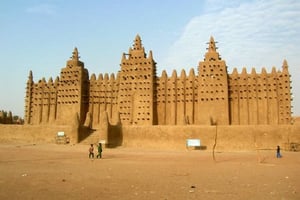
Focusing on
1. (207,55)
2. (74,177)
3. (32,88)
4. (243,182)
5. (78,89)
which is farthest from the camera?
(32,88)

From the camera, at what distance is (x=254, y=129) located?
2758 cm

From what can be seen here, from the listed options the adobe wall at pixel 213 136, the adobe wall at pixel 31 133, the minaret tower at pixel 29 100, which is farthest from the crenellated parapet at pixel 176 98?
the minaret tower at pixel 29 100

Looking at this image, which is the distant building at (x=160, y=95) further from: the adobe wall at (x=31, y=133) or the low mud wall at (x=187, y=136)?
the adobe wall at (x=31, y=133)

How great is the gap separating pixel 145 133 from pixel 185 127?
142 inches

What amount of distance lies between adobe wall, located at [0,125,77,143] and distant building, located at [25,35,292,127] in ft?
16.4

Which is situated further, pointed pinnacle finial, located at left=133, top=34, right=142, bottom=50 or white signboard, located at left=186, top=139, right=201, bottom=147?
pointed pinnacle finial, located at left=133, top=34, right=142, bottom=50

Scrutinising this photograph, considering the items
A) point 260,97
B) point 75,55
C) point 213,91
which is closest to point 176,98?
point 213,91

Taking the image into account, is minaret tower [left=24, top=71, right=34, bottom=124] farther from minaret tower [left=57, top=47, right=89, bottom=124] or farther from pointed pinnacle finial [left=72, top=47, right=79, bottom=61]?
pointed pinnacle finial [left=72, top=47, right=79, bottom=61]

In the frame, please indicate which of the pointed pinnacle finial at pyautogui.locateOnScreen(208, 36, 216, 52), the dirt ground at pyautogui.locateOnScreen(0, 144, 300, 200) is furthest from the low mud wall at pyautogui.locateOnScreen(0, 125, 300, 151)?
the dirt ground at pyautogui.locateOnScreen(0, 144, 300, 200)

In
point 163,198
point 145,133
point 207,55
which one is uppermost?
point 207,55

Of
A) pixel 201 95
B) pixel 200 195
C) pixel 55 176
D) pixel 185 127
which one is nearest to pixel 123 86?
pixel 201 95

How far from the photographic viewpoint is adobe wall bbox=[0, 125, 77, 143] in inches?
1310

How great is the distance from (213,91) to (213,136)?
8.83m

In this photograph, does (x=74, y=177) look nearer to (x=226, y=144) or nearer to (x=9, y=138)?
(x=226, y=144)
